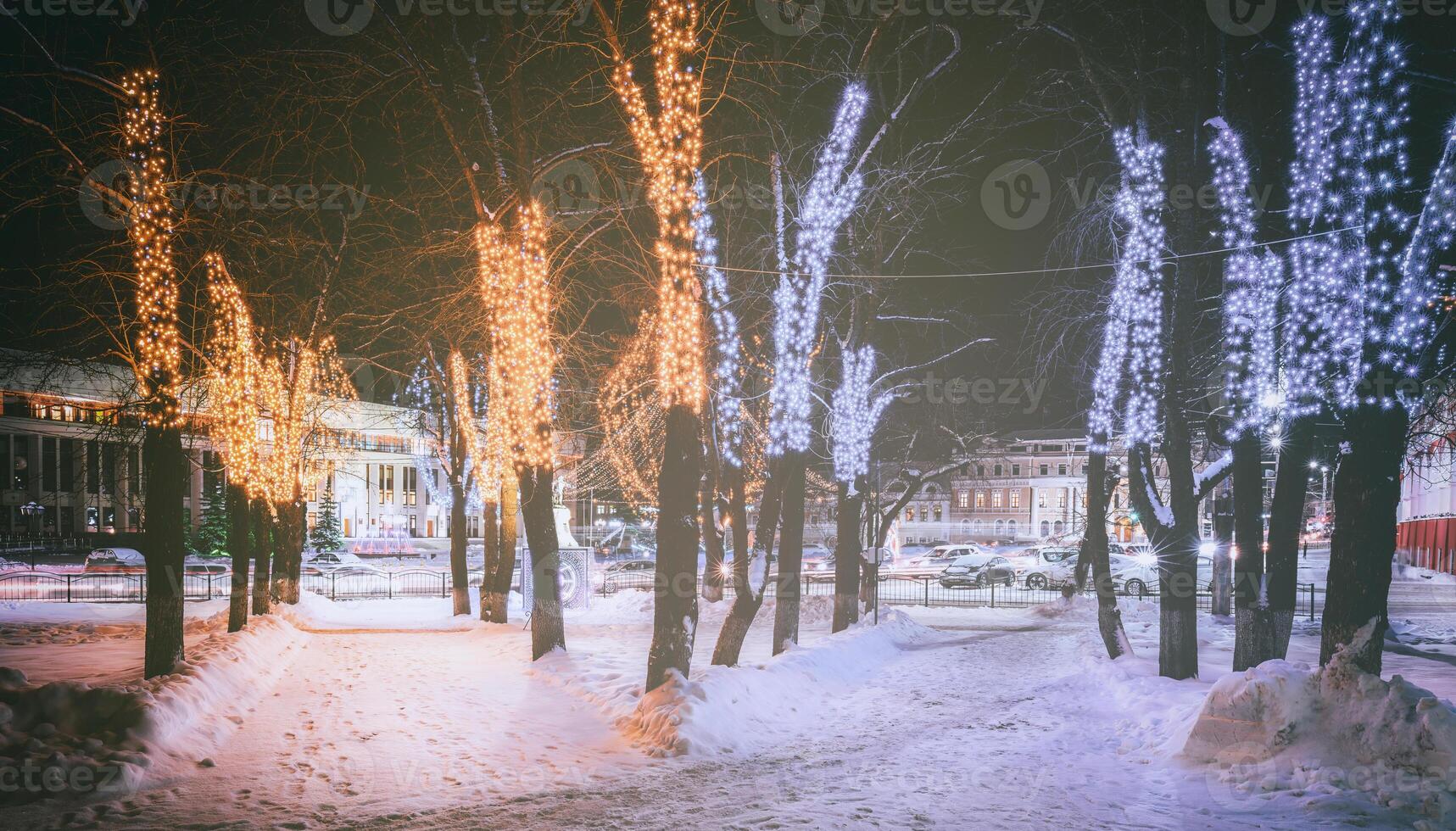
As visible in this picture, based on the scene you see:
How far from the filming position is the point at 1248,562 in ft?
36.4

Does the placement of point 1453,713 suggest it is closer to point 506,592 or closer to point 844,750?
point 844,750

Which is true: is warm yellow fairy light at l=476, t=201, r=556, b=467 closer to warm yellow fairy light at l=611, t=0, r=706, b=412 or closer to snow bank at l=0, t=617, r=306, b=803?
warm yellow fairy light at l=611, t=0, r=706, b=412

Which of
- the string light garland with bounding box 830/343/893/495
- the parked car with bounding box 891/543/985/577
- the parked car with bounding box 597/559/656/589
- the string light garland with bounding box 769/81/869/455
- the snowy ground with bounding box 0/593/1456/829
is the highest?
the string light garland with bounding box 769/81/869/455

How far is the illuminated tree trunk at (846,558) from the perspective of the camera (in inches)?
717

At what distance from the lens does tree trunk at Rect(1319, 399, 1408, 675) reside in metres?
8.20

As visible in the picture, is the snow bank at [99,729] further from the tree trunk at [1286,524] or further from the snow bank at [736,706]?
the tree trunk at [1286,524]

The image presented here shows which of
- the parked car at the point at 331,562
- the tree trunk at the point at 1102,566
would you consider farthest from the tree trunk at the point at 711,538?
the parked car at the point at 331,562

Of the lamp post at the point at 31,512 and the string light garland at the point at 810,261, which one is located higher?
the string light garland at the point at 810,261

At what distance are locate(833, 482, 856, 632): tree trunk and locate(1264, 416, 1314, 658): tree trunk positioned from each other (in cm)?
812

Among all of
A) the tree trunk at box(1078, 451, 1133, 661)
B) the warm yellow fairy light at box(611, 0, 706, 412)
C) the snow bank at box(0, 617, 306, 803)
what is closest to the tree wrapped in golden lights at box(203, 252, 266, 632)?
the snow bank at box(0, 617, 306, 803)

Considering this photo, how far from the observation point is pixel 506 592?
19.7 m

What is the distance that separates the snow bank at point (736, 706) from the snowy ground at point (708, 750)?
0.11 ft

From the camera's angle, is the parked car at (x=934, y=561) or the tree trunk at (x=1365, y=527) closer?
the tree trunk at (x=1365, y=527)

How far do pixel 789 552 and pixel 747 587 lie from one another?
2.20m
